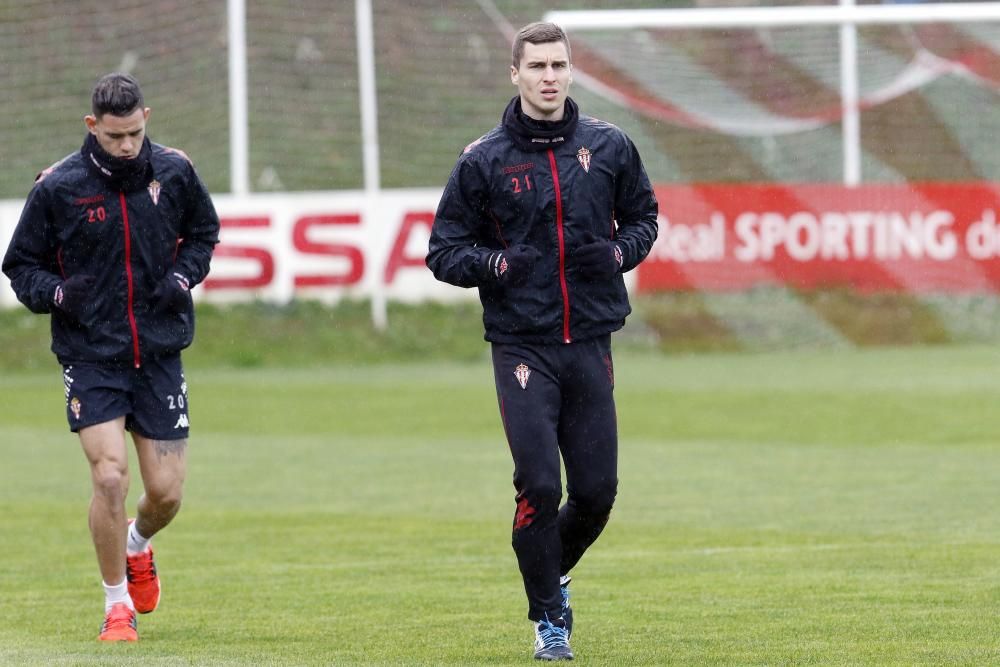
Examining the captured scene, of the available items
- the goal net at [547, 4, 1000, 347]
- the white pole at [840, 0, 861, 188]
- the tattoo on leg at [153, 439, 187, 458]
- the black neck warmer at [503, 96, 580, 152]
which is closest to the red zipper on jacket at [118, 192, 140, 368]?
the tattoo on leg at [153, 439, 187, 458]

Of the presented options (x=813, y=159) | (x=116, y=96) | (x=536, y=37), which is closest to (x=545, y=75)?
(x=536, y=37)

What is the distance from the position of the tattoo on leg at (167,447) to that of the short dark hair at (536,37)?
2076mm

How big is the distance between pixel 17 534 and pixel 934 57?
15.0 meters

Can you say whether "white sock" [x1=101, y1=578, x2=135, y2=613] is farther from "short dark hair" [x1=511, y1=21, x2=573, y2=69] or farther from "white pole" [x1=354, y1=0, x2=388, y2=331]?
"white pole" [x1=354, y1=0, x2=388, y2=331]

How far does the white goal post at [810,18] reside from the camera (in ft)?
67.8

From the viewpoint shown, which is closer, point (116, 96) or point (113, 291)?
point (116, 96)

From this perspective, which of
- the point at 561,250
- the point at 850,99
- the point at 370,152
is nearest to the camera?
the point at 561,250

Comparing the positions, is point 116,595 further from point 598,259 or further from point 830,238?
point 830,238

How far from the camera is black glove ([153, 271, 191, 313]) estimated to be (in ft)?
24.5

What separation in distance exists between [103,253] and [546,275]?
1805mm

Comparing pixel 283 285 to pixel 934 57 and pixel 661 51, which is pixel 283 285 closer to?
pixel 661 51

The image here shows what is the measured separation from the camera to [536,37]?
666 cm

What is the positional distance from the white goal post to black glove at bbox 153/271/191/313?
1364 centimetres

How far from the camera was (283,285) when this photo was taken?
21109mm
